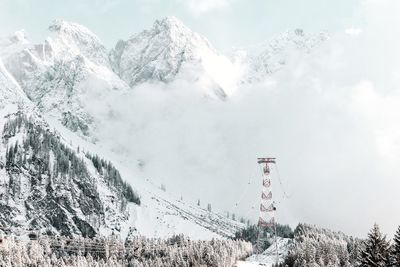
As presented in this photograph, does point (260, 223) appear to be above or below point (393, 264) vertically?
above

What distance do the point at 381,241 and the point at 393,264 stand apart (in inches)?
159

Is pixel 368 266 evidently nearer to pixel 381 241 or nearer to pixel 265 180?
pixel 381 241

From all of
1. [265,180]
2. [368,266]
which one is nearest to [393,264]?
[368,266]

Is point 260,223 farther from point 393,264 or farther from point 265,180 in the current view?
point 393,264

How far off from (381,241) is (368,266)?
449cm

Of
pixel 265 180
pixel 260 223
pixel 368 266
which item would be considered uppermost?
pixel 265 180

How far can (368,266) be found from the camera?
94.4 meters

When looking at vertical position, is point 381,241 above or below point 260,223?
below

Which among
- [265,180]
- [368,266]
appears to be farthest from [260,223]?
[368,266]

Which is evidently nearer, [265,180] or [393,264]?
[393,264]

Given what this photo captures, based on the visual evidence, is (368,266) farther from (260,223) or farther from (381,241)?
(260,223)

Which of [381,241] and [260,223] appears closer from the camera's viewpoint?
[381,241]

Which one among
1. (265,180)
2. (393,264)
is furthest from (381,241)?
(265,180)

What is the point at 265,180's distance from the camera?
179 meters
